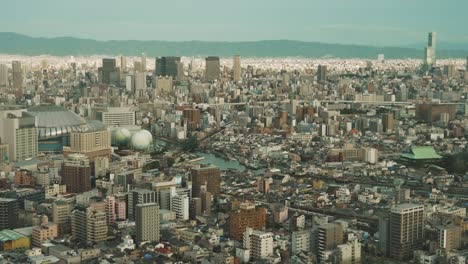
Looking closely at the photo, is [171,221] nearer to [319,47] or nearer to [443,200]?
[443,200]

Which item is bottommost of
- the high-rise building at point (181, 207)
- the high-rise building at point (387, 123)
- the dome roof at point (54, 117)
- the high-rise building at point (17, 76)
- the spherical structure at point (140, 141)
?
the high-rise building at point (181, 207)

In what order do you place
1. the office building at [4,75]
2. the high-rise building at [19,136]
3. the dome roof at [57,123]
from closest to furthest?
1. the high-rise building at [19,136]
2. the dome roof at [57,123]
3. the office building at [4,75]

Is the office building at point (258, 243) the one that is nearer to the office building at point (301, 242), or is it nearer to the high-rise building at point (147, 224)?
the office building at point (301, 242)

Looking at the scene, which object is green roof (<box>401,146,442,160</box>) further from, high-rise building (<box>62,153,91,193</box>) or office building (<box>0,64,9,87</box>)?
office building (<box>0,64,9,87</box>)

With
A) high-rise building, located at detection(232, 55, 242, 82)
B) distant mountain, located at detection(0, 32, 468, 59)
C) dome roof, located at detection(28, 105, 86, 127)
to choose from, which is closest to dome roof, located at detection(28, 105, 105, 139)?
dome roof, located at detection(28, 105, 86, 127)

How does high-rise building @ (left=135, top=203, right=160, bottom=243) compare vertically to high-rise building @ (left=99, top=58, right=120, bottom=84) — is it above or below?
below

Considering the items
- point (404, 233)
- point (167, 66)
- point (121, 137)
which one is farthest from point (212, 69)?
point (404, 233)

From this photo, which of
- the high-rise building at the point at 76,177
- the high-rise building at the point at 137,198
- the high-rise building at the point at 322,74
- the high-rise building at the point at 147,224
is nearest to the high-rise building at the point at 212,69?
the high-rise building at the point at 322,74

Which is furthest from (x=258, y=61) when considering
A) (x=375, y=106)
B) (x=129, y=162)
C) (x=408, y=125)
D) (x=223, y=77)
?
(x=129, y=162)
